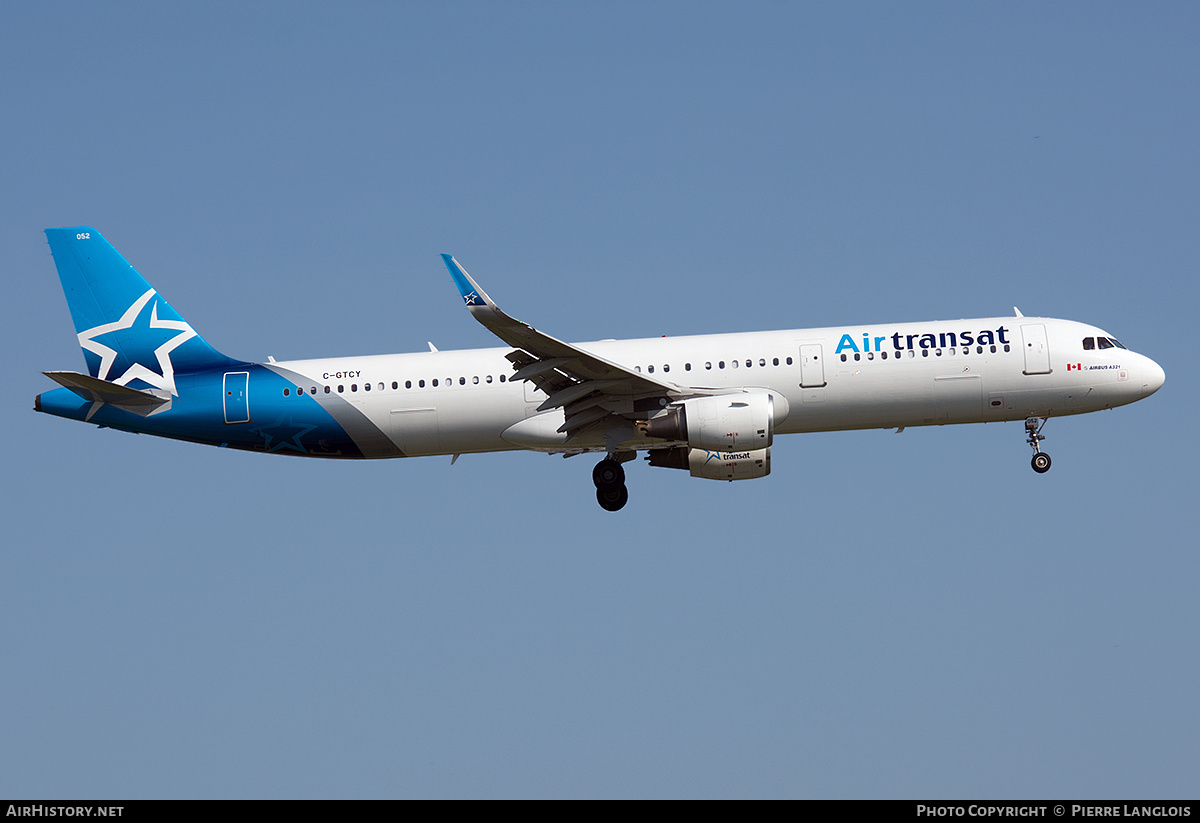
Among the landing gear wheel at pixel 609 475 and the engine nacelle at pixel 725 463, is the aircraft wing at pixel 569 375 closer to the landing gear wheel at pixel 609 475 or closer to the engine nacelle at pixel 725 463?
the landing gear wheel at pixel 609 475

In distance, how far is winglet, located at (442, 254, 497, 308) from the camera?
31219 mm

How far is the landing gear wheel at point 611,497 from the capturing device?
Result: 37719 mm

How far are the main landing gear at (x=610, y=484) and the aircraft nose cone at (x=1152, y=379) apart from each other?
15027mm

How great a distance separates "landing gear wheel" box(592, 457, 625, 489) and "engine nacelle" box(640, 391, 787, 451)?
298 centimetres

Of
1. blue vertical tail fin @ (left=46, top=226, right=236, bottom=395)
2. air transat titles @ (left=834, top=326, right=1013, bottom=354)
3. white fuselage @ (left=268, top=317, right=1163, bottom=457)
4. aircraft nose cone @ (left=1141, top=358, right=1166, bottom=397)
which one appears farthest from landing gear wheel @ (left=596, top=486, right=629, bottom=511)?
aircraft nose cone @ (left=1141, top=358, right=1166, bottom=397)

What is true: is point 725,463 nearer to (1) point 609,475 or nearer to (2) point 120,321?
(1) point 609,475

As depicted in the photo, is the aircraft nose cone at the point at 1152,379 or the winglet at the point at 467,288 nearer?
the winglet at the point at 467,288

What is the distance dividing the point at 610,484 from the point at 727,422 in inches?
181

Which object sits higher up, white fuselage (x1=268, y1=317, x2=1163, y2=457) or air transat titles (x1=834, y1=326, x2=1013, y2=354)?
air transat titles (x1=834, y1=326, x2=1013, y2=354)

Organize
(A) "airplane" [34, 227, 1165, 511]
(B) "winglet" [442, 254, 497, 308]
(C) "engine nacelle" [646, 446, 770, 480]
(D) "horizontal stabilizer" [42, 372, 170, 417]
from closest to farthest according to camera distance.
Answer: (B) "winglet" [442, 254, 497, 308] < (A) "airplane" [34, 227, 1165, 511] < (D) "horizontal stabilizer" [42, 372, 170, 417] < (C) "engine nacelle" [646, 446, 770, 480]

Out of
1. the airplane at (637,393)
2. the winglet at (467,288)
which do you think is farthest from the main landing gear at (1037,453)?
the winglet at (467,288)

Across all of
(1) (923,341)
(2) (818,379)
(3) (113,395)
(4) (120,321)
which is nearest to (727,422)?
(2) (818,379)

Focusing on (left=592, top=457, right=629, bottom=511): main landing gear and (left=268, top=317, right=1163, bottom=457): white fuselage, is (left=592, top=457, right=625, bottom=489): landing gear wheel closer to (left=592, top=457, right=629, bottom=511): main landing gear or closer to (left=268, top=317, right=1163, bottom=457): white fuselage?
(left=592, top=457, right=629, bottom=511): main landing gear

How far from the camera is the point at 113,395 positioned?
3791 centimetres
